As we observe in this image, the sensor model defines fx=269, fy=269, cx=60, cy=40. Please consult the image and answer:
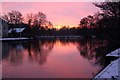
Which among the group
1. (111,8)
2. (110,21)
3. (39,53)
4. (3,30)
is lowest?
(39,53)

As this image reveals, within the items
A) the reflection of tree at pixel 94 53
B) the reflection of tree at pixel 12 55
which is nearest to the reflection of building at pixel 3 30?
the reflection of tree at pixel 94 53

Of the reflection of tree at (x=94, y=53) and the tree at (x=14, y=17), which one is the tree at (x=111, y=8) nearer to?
the reflection of tree at (x=94, y=53)

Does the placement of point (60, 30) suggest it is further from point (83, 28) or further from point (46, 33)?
point (83, 28)

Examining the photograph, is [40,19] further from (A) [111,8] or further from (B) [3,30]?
(A) [111,8]

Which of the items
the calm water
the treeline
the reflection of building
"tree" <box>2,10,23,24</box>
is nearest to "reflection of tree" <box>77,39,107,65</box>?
the calm water

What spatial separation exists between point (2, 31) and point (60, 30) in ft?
215

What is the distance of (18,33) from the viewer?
79438 mm

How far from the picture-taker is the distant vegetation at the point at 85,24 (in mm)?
24656

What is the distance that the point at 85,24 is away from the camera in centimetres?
9775

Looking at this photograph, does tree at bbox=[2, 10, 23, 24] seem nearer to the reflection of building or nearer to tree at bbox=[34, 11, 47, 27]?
tree at bbox=[34, 11, 47, 27]

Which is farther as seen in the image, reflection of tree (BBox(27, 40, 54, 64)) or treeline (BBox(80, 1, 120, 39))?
treeline (BBox(80, 1, 120, 39))

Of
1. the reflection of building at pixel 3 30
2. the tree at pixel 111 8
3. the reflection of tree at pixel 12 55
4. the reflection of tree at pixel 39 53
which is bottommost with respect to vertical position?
the reflection of tree at pixel 39 53

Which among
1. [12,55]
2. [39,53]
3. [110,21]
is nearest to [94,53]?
[110,21]

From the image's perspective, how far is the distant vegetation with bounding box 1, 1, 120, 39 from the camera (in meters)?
24.7
